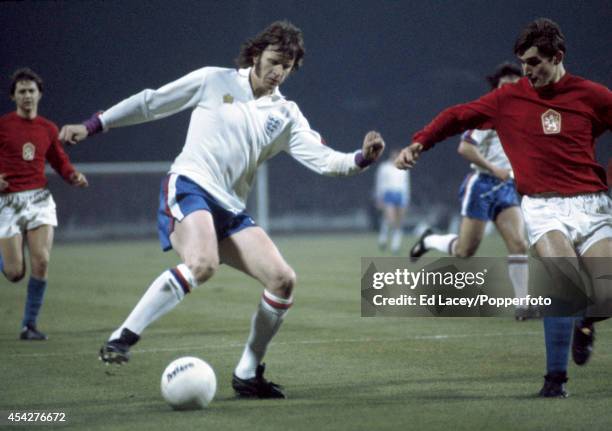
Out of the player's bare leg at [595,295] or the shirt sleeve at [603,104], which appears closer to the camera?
the player's bare leg at [595,295]

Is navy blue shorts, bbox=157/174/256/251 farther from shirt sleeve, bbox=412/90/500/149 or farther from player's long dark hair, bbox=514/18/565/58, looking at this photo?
player's long dark hair, bbox=514/18/565/58

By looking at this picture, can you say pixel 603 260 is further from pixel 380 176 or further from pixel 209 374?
pixel 380 176

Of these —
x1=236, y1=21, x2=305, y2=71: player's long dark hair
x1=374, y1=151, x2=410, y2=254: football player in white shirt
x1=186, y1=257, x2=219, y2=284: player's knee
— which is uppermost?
x1=236, y1=21, x2=305, y2=71: player's long dark hair

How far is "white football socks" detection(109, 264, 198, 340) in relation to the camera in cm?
553

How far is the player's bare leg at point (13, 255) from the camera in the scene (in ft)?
31.1

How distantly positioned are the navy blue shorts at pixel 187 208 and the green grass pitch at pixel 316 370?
968 millimetres

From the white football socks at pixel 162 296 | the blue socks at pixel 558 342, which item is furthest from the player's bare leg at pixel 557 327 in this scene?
the white football socks at pixel 162 296

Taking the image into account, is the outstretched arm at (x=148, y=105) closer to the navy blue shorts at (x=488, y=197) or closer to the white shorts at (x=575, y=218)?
the white shorts at (x=575, y=218)

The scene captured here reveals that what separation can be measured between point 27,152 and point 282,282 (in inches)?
170

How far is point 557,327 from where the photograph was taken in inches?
231

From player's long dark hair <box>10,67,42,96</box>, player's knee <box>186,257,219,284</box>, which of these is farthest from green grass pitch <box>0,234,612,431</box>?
player's long dark hair <box>10,67,42,96</box>

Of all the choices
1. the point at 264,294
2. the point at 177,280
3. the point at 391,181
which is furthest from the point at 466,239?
the point at 391,181

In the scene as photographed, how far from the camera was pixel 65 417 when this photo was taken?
5.41 meters

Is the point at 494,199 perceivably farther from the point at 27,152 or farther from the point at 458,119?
the point at 27,152
